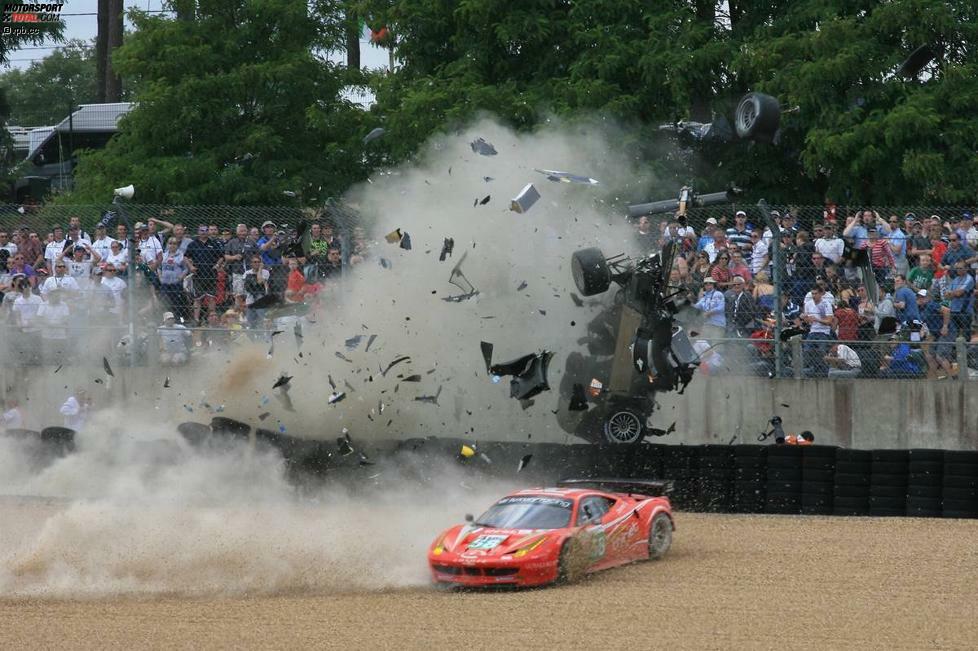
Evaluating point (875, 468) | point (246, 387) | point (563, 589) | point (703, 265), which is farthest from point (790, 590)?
point (246, 387)

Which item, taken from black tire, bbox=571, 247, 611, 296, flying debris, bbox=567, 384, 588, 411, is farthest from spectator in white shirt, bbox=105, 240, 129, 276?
black tire, bbox=571, 247, 611, 296

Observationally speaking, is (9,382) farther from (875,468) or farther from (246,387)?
(875,468)

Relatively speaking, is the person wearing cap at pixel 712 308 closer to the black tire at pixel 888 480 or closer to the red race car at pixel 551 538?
the black tire at pixel 888 480

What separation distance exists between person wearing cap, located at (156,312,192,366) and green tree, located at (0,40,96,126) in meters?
52.2

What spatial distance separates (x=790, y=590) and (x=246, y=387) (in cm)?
754

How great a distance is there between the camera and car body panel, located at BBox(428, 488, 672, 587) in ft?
38.5

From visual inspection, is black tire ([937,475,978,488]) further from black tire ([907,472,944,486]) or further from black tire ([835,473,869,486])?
black tire ([835,473,869,486])

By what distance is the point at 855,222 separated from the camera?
15.8 m

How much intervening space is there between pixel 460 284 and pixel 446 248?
63 cm

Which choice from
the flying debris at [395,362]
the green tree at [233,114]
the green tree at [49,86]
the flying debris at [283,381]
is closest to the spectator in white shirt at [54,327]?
the flying debris at [283,381]

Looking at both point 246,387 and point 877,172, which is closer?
point 246,387

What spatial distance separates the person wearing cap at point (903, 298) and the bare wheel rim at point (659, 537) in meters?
4.42

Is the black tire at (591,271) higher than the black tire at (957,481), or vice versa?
the black tire at (591,271)

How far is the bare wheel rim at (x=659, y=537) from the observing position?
13133 mm
